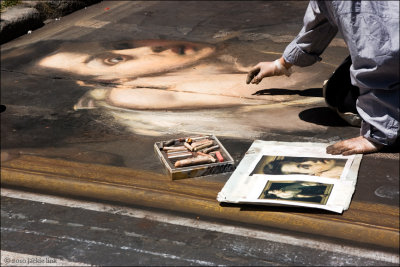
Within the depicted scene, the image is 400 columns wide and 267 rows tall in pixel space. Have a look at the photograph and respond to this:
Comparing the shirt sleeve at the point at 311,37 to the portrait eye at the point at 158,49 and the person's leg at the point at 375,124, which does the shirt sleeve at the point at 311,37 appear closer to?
the person's leg at the point at 375,124

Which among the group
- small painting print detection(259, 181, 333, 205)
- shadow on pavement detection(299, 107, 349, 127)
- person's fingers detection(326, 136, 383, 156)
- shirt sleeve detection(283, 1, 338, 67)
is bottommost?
shadow on pavement detection(299, 107, 349, 127)

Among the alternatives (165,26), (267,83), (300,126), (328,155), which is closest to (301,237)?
(328,155)

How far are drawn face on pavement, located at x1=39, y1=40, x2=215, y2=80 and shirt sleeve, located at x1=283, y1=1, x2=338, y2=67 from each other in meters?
1.52

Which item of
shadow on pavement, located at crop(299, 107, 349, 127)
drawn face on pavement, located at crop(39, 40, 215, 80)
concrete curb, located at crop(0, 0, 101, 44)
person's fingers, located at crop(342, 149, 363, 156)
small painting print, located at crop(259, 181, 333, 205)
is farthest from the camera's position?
concrete curb, located at crop(0, 0, 101, 44)

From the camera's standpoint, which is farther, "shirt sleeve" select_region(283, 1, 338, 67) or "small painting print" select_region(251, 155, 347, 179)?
"shirt sleeve" select_region(283, 1, 338, 67)

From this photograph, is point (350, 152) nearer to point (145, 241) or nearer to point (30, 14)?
point (145, 241)

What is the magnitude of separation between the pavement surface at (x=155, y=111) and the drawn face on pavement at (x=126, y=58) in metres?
0.02

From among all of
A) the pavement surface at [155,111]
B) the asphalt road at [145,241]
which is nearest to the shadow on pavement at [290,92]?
the pavement surface at [155,111]

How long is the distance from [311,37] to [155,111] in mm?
1139

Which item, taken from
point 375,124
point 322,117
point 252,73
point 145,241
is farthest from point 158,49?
point 145,241

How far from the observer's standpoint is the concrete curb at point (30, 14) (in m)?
5.78

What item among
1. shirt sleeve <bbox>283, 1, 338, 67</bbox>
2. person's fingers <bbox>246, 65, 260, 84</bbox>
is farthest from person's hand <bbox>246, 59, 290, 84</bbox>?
shirt sleeve <bbox>283, 1, 338, 67</bbox>

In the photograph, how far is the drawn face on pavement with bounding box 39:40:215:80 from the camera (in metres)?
4.79

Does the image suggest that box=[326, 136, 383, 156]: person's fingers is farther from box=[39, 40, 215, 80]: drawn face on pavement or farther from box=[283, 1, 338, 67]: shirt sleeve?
box=[39, 40, 215, 80]: drawn face on pavement
